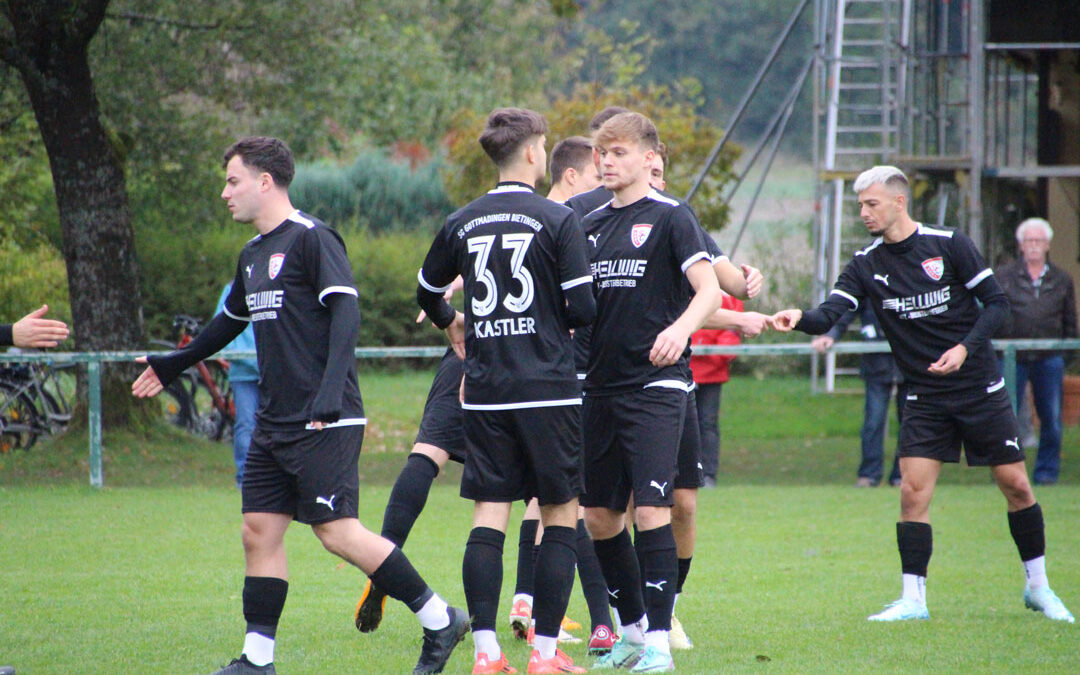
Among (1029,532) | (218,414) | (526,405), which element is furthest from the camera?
(218,414)

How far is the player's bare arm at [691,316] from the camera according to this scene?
5184mm

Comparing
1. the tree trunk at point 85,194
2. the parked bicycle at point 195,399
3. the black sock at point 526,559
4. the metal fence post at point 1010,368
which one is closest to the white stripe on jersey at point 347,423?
the black sock at point 526,559

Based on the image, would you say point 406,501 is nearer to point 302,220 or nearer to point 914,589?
point 302,220

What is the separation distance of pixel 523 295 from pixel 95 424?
7688 millimetres

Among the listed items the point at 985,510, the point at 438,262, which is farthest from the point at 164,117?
the point at 438,262

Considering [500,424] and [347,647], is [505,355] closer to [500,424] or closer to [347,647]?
[500,424]

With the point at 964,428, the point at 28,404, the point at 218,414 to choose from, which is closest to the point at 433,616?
the point at 964,428

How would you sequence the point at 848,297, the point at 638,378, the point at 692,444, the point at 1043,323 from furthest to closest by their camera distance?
the point at 1043,323 → the point at 848,297 → the point at 692,444 → the point at 638,378

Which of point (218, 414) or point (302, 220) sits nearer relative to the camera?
point (302, 220)

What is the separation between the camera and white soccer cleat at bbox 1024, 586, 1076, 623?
6.54m

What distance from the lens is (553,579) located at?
5.17m

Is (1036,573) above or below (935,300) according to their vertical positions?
below

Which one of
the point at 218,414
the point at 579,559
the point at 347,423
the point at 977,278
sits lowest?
the point at 218,414

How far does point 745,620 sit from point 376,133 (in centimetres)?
2261
